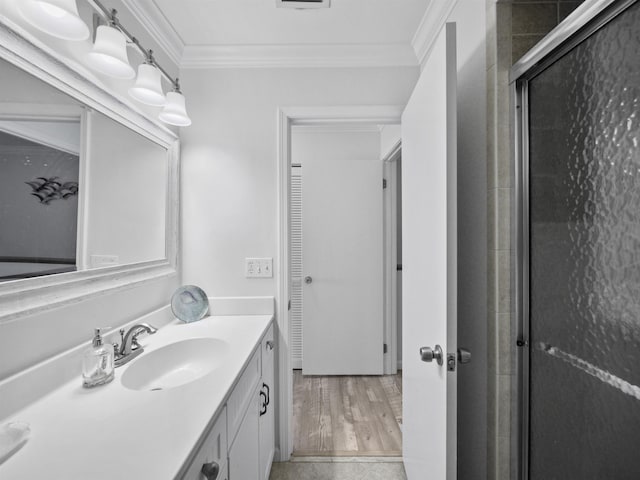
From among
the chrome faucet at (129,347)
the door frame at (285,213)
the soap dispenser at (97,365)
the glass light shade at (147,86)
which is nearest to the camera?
the soap dispenser at (97,365)

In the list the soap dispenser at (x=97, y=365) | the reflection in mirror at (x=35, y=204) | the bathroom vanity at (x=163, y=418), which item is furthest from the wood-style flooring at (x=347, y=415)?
the reflection in mirror at (x=35, y=204)

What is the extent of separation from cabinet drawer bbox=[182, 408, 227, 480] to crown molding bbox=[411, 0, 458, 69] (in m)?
1.83

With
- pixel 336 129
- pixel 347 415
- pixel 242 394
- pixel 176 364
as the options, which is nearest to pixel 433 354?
pixel 242 394

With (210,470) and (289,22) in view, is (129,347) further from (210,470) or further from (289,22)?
(289,22)

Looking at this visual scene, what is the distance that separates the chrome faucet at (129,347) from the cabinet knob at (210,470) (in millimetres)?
552

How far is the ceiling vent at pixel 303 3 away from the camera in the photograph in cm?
133

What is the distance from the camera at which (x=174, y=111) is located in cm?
141

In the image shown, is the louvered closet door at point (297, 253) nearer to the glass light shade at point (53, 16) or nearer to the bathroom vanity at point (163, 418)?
the bathroom vanity at point (163, 418)

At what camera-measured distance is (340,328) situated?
2.68 meters

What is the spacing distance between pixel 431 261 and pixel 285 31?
4.65 ft

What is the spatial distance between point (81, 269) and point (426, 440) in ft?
4.78

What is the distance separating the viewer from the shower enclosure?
658mm

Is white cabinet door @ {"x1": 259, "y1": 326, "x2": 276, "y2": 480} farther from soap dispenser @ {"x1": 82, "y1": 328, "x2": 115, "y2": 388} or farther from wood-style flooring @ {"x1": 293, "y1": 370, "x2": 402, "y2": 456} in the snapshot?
soap dispenser @ {"x1": 82, "y1": 328, "x2": 115, "y2": 388}

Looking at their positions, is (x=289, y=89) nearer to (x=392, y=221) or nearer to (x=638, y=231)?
(x=392, y=221)
